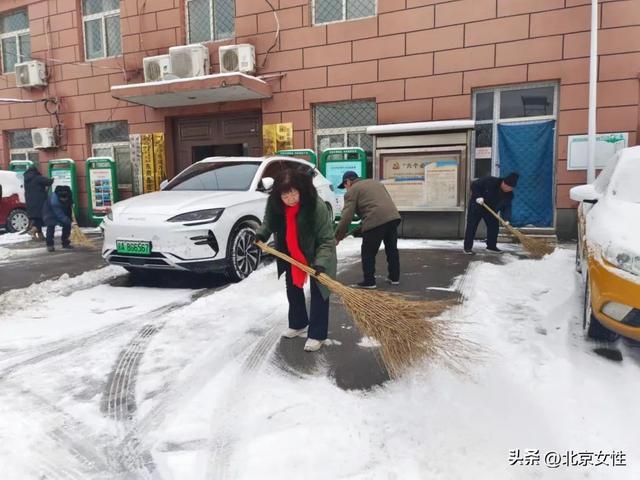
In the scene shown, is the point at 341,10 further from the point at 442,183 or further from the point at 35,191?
the point at 35,191

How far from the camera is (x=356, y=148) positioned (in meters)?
9.24

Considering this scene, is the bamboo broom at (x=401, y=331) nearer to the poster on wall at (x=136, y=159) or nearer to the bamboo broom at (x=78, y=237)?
the bamboo broom at (x=78, y=237)

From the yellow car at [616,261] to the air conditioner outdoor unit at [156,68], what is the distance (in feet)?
30.8

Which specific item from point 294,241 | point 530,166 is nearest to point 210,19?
point 530,166

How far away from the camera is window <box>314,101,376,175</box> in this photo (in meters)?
9.88

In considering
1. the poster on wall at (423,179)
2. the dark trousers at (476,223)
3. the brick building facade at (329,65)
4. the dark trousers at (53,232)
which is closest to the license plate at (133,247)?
the dark trousers at (53,232)

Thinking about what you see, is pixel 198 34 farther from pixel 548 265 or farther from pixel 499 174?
pixel 548 265

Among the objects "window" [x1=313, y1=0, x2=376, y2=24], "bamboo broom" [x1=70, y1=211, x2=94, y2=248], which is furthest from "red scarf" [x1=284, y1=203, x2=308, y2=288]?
"window" [x1=313, y1=0, x2=376, y2=24]

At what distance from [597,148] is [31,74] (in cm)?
1333

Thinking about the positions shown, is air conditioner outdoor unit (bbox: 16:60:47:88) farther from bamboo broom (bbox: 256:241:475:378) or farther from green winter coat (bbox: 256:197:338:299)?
bamboo broom (bbox: 256:241:475:378)

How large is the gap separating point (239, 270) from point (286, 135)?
532cm

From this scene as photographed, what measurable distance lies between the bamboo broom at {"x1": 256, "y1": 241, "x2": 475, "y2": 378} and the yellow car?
930 millimetres

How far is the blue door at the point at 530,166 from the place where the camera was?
869 cm

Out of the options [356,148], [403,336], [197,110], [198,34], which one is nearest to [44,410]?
[403,336]
